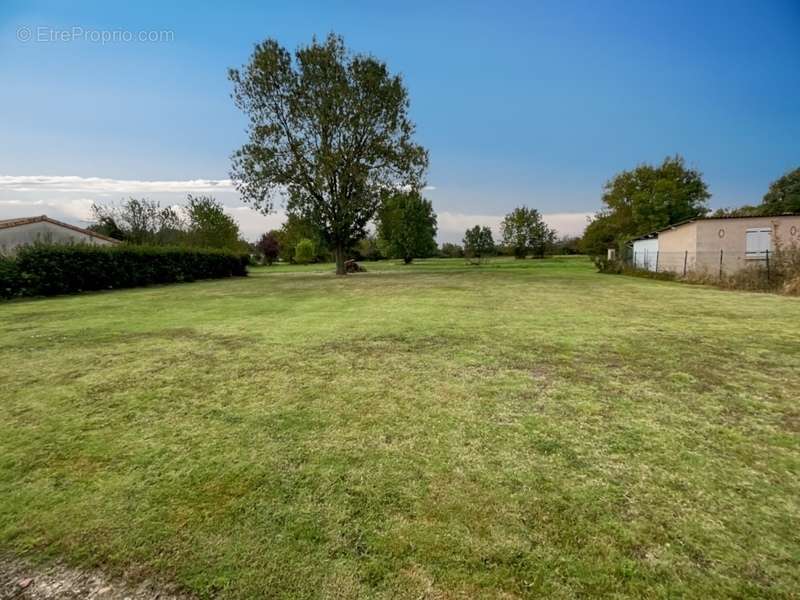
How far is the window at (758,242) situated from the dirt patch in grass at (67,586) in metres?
20.7

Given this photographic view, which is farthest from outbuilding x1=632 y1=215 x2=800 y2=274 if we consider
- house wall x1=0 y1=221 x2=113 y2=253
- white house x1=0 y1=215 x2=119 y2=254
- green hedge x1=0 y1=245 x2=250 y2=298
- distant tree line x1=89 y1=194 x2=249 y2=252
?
distant tree line x1=89 y1=194 x2=249 y2=252

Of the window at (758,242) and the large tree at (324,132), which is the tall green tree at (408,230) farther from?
the window at (758,242)

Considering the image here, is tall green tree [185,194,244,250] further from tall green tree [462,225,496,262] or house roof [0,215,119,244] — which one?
tall green tree [462,225,496,262]

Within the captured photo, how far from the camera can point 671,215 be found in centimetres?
3469

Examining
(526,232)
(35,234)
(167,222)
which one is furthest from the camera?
(526,232)

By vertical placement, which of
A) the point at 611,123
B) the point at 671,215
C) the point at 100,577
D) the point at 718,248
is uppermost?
the point at 611,123

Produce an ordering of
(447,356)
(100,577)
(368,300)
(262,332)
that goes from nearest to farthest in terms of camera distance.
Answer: (100,577) → (447,356) → (262,332) → (368,300)

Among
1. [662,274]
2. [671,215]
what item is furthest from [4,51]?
[671,215]

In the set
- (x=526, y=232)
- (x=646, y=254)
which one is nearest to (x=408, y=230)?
(x=526, y=232)

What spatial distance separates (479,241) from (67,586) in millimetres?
43927

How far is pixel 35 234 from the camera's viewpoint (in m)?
19.9

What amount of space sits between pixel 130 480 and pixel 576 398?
3210mm

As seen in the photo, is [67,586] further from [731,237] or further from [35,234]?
[35,234]

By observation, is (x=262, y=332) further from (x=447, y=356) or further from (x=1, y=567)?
(x=1, y=567)
